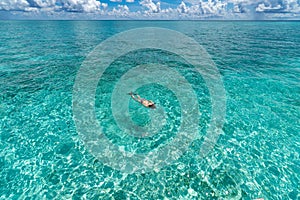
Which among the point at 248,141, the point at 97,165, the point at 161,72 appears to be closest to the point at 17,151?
the point at 97,165

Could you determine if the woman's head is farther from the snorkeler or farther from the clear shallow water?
the clear shallow water

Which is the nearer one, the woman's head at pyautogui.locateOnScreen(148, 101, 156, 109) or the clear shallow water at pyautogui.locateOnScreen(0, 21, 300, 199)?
the clear shallow water at pyautogui.locateOnScreen(0, 21, 300, 199)

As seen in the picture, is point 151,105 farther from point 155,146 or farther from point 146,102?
point 155,146

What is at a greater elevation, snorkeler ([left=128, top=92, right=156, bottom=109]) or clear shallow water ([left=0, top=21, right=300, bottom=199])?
snorkeler ([left=128, top=92, right=156, bottom=109])

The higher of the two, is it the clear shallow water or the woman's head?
the woman's head

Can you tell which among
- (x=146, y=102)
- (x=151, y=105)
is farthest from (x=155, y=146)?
(x=146, y=102)

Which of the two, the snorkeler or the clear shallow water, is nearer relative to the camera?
the clear shallow water

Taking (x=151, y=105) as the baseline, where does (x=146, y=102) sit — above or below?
above

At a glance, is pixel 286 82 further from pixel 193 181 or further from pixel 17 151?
pixel 17 151

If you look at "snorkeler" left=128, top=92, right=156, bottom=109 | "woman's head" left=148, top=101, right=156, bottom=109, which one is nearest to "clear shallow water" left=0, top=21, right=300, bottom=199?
"snorkeler" left=128, top=92, right=156, bottom=109

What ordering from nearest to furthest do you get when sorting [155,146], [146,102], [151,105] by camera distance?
[155,146] < [151,105] < [146,102]

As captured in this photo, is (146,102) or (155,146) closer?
(155,146)
